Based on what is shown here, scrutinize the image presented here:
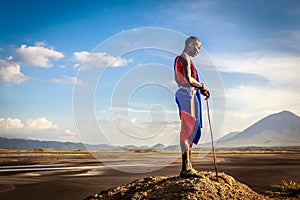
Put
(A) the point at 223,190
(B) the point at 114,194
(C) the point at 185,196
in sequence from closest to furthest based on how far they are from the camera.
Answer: (C) the point at 185,196 → (A) the point at 223,190 → (B) the point at 114,194

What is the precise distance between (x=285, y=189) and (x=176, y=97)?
4.00m

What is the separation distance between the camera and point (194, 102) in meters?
7.57

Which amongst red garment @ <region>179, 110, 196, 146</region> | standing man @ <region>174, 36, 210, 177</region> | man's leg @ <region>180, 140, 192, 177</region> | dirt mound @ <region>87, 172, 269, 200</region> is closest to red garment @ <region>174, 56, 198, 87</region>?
standing man @ <region>174, 36, 210, 177</region>

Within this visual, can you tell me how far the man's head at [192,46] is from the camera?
25.3 feet

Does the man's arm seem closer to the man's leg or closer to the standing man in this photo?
the standing man

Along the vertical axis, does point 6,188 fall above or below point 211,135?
below

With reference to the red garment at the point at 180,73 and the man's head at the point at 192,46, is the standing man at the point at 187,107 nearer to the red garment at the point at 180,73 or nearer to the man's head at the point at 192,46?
the red garment at the point at 180,73

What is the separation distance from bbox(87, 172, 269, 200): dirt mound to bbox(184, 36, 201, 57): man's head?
116 inches

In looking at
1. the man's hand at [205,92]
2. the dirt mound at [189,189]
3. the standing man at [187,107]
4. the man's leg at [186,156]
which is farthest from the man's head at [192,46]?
the dirt mound at [189,189]

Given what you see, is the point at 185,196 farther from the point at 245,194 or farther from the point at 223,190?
the point at 245,194

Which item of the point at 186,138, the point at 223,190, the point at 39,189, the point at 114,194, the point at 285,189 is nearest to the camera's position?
A: the point at 223,190

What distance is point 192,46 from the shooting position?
7.73 meters

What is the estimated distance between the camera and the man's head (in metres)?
7.73

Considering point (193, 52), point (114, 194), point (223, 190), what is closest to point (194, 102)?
point (193, 52)
